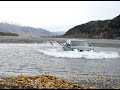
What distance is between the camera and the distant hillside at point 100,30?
14975 centimetres

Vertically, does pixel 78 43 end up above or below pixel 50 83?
above

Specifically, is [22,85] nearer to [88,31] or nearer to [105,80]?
[105,80]

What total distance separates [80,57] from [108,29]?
132m

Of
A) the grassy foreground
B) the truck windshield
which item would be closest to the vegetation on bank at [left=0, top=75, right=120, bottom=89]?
the grassy foreground

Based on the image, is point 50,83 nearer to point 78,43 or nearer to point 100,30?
point 78,43

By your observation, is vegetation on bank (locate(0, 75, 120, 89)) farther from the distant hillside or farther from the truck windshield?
the distant hillside

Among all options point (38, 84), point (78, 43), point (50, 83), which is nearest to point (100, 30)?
point (78, 43)

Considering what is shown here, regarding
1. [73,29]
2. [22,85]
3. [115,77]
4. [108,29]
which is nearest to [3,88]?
[22,85]

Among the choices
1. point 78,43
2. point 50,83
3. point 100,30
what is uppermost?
point 78,43

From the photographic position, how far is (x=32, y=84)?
12391 mm

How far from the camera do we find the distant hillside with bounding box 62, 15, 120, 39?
491 feet

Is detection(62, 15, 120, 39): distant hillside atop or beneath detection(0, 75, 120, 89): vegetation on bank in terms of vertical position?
beneath

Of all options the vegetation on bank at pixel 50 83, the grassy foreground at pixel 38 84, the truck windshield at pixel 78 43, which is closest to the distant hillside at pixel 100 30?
the truck windshield at pixel 78 43

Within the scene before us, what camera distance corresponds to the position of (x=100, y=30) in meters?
162
